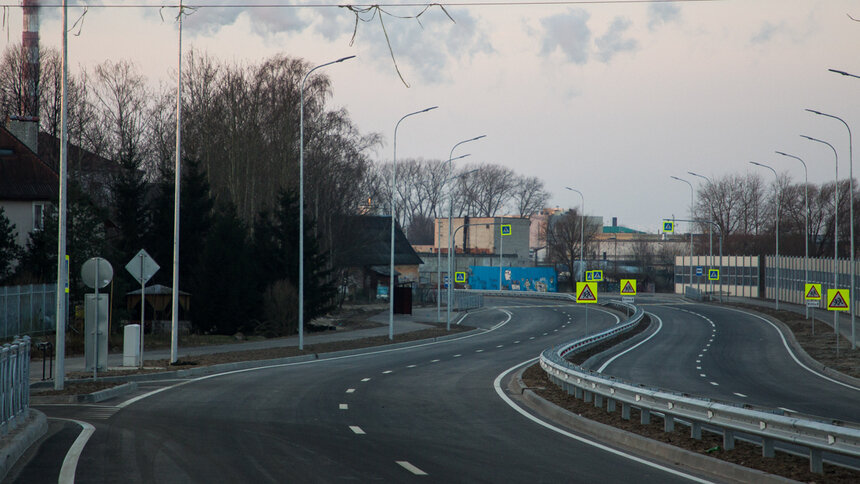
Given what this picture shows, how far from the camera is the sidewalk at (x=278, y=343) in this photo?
26.1 metres

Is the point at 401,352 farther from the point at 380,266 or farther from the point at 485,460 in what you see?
the point at 380,266

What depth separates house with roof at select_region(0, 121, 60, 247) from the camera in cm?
4103

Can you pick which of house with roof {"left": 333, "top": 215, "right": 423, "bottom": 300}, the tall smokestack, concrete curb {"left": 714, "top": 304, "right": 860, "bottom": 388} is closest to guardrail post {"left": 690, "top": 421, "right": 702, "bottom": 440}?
concrete curb {"left": 714, "top": 304, "right": 860, "bottom": 388}

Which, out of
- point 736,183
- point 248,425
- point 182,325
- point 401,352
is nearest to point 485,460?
point 248,425

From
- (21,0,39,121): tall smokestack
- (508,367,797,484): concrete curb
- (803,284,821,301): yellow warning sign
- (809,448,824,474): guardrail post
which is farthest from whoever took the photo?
(21,0,39,121): tall smokestack

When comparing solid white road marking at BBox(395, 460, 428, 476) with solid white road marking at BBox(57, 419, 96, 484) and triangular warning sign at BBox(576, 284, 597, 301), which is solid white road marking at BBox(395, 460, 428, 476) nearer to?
solid white road marking at BBox(57, 419, 96, 484)

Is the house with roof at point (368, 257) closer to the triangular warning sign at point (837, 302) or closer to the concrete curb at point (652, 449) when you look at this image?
the triangular warning sign at point (837, 302)

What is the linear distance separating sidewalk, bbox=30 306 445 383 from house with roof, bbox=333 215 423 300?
6.24 metres

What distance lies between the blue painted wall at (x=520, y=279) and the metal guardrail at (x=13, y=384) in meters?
87.7

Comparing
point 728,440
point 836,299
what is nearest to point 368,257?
point 836,299

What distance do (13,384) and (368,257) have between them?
69.5 meters

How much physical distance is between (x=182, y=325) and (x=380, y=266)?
4957cm

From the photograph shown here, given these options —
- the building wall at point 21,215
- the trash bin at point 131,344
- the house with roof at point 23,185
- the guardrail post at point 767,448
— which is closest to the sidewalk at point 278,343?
the trash bin at point 131,344

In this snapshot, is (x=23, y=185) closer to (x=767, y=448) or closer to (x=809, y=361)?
(x=809, y=361)
